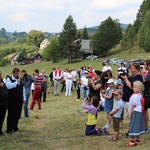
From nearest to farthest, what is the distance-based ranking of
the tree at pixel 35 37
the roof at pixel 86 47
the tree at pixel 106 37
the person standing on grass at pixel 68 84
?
the person standing on grass at pixel 68 84 < the tree at pixel 106 37 < the roof at pixel 86 47 < the tree at pixel 35 37

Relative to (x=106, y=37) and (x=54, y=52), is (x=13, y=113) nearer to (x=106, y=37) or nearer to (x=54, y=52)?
(x=106, y=37)

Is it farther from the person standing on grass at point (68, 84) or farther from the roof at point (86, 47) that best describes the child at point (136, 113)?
the roof at point (86, 47)

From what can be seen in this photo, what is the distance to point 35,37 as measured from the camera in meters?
168

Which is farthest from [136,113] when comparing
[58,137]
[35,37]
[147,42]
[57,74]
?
[35,37]

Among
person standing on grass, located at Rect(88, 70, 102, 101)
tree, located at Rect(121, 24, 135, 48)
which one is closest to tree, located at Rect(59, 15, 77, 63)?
tree, located at Rect(121, 24, 135, 48)

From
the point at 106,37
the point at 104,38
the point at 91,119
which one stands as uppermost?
the point at 106,37

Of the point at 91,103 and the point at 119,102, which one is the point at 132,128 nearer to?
the point at 119,102

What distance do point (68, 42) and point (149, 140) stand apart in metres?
67.3

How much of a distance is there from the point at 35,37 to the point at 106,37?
93363mm

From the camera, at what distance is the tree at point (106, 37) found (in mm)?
78625

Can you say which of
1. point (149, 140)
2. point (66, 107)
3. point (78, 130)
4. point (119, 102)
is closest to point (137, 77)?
point (119, 102)

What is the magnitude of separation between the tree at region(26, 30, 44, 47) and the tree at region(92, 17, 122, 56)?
86419 mm

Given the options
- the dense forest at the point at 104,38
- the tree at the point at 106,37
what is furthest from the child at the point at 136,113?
the tree at the point at 106,37

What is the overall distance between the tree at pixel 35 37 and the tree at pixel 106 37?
86.4 m
